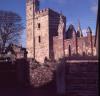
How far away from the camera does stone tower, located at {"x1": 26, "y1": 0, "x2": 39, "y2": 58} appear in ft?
195

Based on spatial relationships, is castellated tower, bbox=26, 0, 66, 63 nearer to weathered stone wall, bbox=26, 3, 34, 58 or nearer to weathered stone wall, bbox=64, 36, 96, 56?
weathered stone wall, bbox=26, 3, 34, 58

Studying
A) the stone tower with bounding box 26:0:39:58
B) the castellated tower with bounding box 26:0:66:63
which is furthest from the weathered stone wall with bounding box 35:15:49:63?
the stone tower with bounding box 26:0:39:58

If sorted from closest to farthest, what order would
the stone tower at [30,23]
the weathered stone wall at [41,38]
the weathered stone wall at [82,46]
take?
1. the weathered stone wall at [82,46]
2. the weathered stone wall at [41,38]
3. the stone tower at [30,23]

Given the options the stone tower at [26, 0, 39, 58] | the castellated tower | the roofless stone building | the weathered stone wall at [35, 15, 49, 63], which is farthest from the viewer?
the stone tower at [26, 0, 39, 58]

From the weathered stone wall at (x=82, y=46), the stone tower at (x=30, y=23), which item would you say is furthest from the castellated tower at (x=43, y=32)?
the weathered stone wall at (x=82, y=46)

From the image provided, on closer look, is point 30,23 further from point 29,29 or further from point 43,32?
point 43,32

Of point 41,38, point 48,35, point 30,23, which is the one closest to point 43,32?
point 41,38

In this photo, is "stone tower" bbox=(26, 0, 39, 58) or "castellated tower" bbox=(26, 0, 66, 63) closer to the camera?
"castellated tower" bbox=(26, 0, 66, 63)

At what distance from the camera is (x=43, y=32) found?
5812 centimetres

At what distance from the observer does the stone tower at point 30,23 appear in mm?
59344

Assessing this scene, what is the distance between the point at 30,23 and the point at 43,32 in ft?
14.6

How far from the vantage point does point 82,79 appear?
15.2 metres

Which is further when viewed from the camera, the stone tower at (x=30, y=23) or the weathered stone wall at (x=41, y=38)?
the stone tower at (x=30, y=23)

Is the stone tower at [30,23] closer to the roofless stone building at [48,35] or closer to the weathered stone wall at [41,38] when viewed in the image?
the roofless stone building at [48,35]
